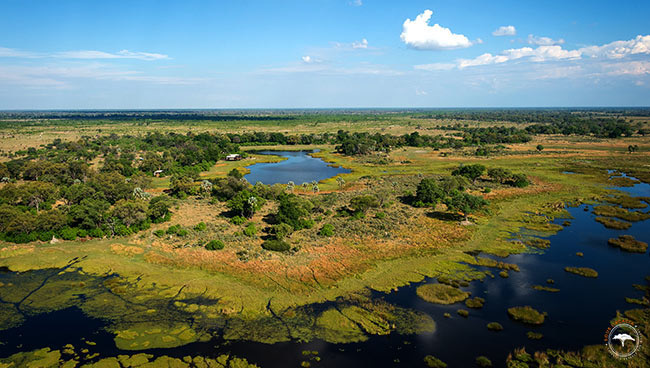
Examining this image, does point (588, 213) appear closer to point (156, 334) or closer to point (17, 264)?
point (156, 334)

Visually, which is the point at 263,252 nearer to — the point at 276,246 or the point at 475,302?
the point at 276,246

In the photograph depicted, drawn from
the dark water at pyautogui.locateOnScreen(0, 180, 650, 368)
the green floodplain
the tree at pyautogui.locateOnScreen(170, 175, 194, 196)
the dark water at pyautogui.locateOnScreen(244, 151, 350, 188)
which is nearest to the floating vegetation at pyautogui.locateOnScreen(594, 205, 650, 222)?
the green floodplain

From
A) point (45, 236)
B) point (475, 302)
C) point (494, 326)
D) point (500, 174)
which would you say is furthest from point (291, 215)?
point (500, 174)

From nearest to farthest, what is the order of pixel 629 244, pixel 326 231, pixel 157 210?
pixel 629 244
pixel 326 231
pixel 157 210

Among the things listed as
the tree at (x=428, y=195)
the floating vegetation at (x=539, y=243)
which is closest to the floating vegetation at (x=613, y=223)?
the floating vegetation at (x=539, y=243)

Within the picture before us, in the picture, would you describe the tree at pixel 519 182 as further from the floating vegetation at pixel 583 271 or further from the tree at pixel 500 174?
the floating vegetation at pixel 583 271

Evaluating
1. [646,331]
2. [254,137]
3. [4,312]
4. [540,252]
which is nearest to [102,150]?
[254,137]

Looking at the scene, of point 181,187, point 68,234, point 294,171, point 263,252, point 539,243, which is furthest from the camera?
point 294,171
